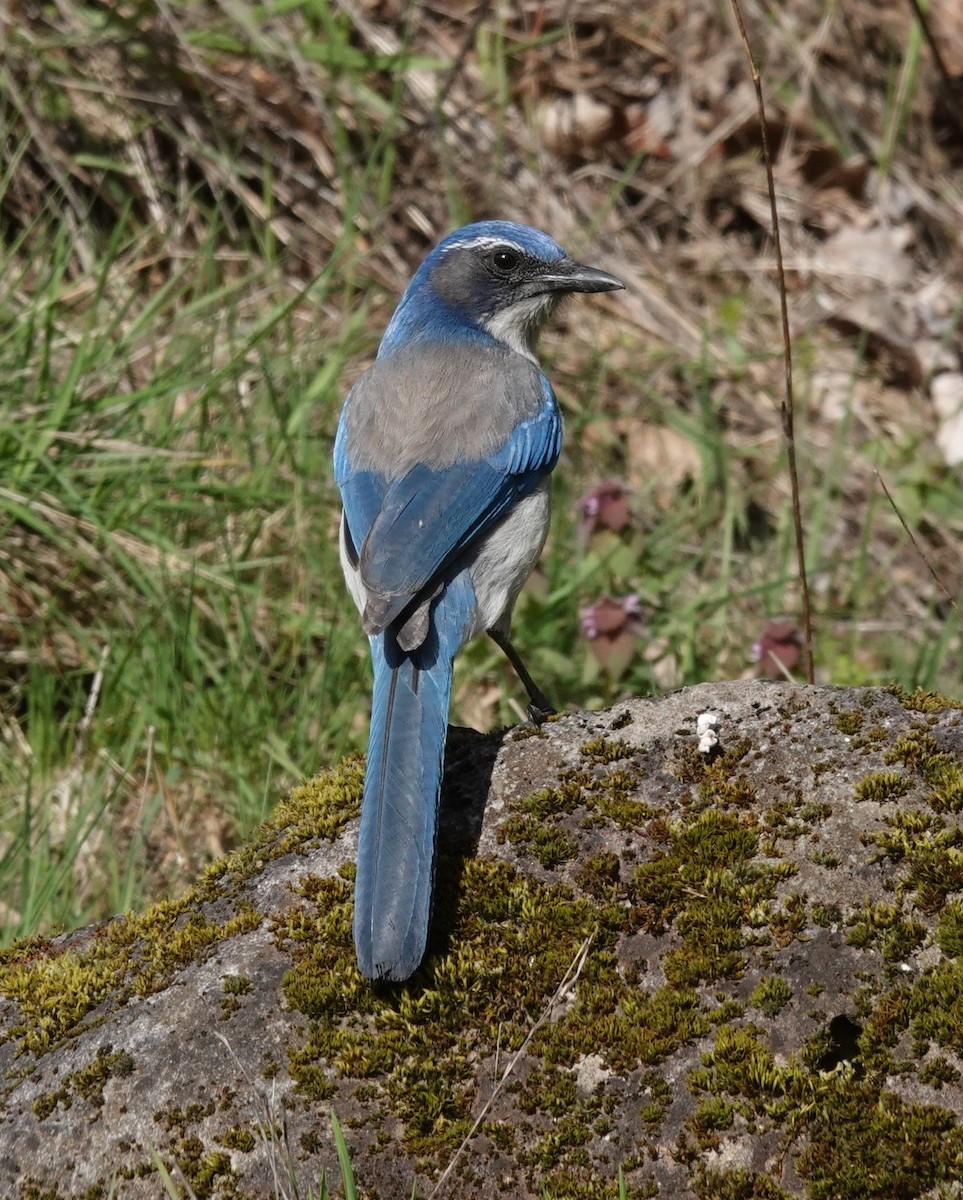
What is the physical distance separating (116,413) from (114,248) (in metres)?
0.99

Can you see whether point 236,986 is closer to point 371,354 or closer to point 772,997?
point 772,997

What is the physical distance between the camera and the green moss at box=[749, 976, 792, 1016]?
2561mm

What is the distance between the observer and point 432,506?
12.2ft

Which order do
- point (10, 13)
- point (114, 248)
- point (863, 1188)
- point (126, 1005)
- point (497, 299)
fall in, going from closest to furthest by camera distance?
point (863, 1188), point (126, 1005), point (497, 299), point (114, 248), point (10, 13)

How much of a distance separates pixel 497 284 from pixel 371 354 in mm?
2251

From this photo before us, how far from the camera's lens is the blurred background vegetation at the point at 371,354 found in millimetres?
4988

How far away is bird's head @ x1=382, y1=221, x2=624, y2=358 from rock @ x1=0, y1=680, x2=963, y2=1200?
78.7 inches

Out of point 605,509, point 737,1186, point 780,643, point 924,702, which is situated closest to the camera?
point 737,1186

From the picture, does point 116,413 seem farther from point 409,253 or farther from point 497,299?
point 409,253

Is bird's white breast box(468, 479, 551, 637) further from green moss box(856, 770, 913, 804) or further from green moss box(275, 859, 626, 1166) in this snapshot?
green moss box(856, 770, 913, 804)

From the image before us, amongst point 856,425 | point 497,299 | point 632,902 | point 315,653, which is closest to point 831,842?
point 632,902

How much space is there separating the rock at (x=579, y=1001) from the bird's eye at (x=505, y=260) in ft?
6.92

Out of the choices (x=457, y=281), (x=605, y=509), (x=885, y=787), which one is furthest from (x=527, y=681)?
(x=885, y=787)

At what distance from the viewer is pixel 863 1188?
Answer: 7.66ft
